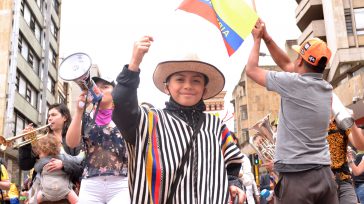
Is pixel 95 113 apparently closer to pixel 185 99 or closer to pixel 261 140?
pixel 185 99

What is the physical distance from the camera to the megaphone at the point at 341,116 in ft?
16.0

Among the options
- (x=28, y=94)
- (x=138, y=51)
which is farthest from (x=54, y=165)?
(x=28, y=94)

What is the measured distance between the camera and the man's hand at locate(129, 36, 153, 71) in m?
2.58

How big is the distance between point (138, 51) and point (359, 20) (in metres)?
29.9

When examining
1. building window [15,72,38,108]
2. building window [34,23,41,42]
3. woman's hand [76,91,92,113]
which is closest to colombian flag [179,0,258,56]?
woman's hand [76,91,92,113]

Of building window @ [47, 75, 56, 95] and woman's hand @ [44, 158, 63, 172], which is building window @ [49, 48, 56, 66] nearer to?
building window @ [47, 75, 56, 95]

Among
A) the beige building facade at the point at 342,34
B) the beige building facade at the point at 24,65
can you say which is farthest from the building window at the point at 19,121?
the beige building facade at the point at 342,34

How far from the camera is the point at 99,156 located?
15.0 feet

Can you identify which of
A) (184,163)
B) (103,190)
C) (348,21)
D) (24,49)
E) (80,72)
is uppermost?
(24,49)

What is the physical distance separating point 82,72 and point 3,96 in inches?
1134

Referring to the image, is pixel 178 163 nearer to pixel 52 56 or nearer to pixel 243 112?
pixel 52 56

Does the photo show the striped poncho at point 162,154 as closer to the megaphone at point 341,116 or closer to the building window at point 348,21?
the megaphone at point 341,116

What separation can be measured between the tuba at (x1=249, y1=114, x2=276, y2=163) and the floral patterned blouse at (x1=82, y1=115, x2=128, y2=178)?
2.94m

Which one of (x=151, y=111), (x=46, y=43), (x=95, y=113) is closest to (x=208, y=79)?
(x=151, y=111)
